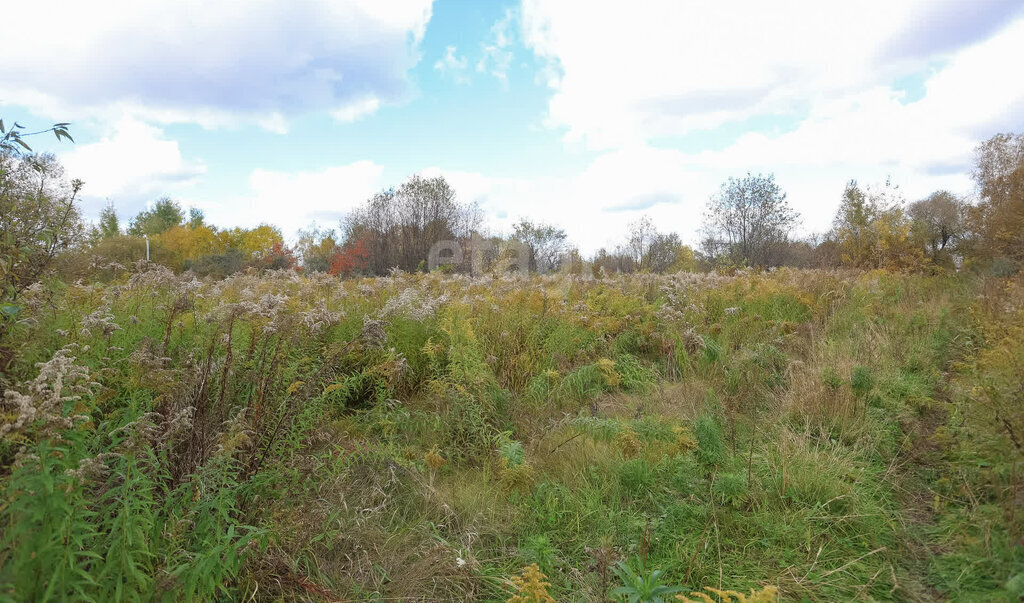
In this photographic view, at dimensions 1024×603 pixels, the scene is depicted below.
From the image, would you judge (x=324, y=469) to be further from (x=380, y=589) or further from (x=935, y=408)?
(x=935, y=408)

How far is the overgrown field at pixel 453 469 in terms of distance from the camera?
5.82ft

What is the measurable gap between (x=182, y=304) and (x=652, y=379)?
4224mm

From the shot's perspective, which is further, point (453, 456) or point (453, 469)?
point (453, 456)

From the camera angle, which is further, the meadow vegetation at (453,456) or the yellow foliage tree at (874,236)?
the yellow foliage tree at (874,236)

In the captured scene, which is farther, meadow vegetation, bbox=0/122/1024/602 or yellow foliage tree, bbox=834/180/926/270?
yellow foliage tree, bbox=834/180/926/270

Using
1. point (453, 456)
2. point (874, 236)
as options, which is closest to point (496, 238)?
point (874, 236)

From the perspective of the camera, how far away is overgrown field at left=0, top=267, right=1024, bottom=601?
1775 millimetres

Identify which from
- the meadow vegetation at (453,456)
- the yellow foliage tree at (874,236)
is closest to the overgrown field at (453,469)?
the meadow vegetation at (453,456)

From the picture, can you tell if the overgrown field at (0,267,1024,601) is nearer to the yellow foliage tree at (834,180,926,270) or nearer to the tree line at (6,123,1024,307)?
the tree line at (6,123,1024,307)

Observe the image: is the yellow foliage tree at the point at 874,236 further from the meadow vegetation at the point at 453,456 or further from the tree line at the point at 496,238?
the meadow vegetation at the point at 453,456

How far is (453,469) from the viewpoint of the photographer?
346 centimetres

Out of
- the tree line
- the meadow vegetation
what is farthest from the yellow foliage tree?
the meadow vegetation

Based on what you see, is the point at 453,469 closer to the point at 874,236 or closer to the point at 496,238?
the point at 874,236

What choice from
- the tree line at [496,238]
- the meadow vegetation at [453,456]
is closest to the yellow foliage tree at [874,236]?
the tree line at [496,238]
